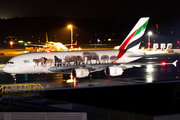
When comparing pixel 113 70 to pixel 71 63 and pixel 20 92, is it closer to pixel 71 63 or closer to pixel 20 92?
pixel 71 63

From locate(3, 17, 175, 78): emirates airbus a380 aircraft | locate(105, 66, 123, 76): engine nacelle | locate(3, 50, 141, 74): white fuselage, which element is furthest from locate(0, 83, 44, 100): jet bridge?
locate(105, 66, 123, 76): engine nacelle

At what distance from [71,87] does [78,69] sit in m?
3.71

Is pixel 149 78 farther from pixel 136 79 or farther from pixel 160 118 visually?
pixel 160 118

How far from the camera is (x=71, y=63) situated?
40.0 m

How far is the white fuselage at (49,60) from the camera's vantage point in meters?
38.1

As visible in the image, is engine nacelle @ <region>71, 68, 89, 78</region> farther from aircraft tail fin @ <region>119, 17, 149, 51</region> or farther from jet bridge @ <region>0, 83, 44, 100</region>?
aircraft tail fin @ <region>119, 17, 149, 51</region>

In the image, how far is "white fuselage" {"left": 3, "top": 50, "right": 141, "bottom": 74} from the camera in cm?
3809

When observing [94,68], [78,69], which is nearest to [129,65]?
[94,68]

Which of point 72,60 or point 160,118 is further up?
point 72,60

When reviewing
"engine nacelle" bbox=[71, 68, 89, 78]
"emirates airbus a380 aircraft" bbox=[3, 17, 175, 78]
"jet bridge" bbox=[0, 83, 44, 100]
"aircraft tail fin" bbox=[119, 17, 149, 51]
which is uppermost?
"aircraft tail fin" bbox=[119, 17, 149, 51]

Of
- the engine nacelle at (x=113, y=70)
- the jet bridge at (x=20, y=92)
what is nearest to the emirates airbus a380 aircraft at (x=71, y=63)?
the engine nacelle at (x=113, y=70)

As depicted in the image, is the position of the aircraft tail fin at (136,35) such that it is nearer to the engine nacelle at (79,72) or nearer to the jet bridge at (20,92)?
the engine nacelle at (79,72)

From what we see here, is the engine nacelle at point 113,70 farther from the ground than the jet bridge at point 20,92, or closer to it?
farther from the ground

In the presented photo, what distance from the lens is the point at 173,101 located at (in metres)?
24.1
